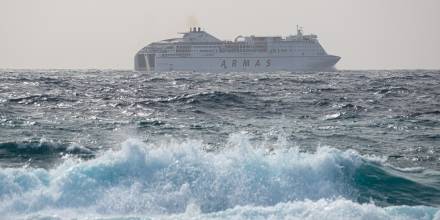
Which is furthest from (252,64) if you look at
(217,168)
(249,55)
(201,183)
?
(201,183)

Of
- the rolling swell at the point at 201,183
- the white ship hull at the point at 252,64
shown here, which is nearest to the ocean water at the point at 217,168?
the rolling swell at the point at 201,183

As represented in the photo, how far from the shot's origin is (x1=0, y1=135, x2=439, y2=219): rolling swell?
1205 cm

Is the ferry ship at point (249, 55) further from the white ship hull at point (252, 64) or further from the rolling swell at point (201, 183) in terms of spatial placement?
the rolling swell at point (201, 183)

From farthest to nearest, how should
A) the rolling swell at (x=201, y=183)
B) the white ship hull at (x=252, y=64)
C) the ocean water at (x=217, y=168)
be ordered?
the white ship hull at (x=252, y=64) < the rolling swell at (x=201, y=183) < the ocean water at (x=217, y=168)

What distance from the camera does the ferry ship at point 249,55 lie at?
121 metres

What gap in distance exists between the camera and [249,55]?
123 m

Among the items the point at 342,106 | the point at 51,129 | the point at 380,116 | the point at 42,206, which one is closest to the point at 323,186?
the point at 42,206

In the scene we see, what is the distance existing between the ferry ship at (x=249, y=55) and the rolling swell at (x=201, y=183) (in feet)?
351

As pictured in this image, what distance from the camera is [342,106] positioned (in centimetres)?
2709

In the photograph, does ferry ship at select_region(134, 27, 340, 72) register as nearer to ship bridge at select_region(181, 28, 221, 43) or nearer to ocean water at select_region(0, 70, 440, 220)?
ship bridge at select_region(181, 28, 221, 43)

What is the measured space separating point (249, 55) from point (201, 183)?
11103 centimetres

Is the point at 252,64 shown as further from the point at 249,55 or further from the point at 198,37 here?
the point at 198,37

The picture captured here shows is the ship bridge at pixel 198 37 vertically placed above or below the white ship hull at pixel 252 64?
above

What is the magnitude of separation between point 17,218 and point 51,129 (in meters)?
8.57
